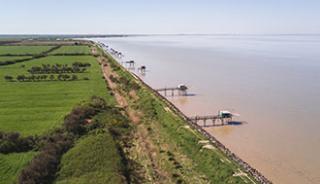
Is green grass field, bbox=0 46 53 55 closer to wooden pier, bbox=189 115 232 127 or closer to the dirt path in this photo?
the dirt path

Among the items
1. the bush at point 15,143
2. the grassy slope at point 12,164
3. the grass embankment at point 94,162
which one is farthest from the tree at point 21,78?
the grassy slope at point 12,164

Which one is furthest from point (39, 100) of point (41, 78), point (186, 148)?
point (186, 148)

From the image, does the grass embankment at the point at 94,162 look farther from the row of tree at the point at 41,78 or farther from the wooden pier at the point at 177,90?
the row of tree at the point at 41,78

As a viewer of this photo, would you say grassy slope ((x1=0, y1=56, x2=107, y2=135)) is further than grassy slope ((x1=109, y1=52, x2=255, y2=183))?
Yes

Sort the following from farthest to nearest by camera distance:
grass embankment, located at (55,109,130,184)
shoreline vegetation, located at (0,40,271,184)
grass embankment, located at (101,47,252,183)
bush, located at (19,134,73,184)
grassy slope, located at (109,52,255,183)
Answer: grass embankment, located at (101,47,252,183) → grassy slope, located at (109,52,255,183) → shoreline vegetation, located at (0,40,271,184) → grass embankment, located at (55,109,130,184) → bush, located at (19,134,73,184)

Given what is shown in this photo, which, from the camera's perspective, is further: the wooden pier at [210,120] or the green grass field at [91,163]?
the wooden pier at [210,120]

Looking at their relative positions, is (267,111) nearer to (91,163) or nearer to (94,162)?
(94,162)

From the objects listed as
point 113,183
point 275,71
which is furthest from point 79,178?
point 275,71

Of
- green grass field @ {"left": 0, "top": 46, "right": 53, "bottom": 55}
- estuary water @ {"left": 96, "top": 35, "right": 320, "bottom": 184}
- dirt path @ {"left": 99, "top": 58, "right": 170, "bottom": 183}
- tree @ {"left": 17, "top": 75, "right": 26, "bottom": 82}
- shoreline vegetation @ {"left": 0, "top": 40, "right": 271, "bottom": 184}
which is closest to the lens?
shoreline vegetation @ {"left": 0, "top": 40, "right": 271, "bottom": 184}

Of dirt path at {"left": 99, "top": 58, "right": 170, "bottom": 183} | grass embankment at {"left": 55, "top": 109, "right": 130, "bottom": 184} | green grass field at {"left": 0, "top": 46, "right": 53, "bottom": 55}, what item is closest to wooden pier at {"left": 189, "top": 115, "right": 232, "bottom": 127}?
dirt path at {"left": 99, "top": 58, "right": 170, "bottom": 183}
